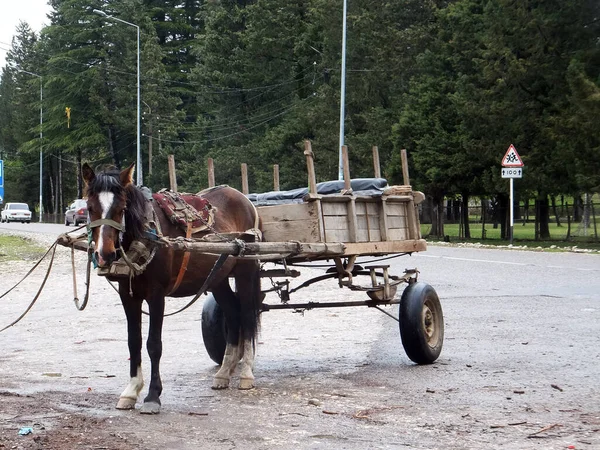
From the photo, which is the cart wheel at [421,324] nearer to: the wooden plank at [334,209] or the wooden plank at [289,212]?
the wooden plank at [334,209]

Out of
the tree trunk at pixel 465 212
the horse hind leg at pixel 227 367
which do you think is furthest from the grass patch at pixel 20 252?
the horse hind leg at pixel 227 367

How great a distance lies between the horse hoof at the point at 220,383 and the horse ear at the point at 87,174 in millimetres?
2264

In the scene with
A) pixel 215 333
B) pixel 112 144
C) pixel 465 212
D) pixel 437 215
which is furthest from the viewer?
pixel 112 144

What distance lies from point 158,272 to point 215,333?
2.14m

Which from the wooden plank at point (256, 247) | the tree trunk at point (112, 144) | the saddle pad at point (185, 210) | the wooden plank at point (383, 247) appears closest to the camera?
the wooden plank at point (256, 247)

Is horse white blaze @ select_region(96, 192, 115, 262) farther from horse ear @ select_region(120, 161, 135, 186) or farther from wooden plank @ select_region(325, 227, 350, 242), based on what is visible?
wooden plank @ select_region(325, 227, 350, 242)

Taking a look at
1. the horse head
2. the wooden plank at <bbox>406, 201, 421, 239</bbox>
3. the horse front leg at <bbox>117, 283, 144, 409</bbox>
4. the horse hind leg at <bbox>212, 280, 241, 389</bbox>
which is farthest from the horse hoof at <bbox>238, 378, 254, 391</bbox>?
the wooden plank at <bbox>406, 201, 421, 239</bbox>

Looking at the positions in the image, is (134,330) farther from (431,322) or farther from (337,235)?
(431,322)

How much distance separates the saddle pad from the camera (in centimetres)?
837

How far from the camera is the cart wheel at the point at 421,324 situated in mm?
9664

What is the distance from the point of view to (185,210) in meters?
8.52

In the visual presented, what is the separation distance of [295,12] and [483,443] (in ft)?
190

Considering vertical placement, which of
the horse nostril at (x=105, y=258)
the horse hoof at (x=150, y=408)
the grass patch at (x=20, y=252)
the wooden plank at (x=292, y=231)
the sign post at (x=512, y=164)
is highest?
the sign post at (x=512, y=164)

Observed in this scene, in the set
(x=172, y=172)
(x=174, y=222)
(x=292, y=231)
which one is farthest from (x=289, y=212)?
(x=174, y=222)
